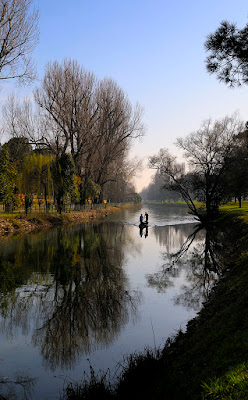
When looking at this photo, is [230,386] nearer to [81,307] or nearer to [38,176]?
[81,307]

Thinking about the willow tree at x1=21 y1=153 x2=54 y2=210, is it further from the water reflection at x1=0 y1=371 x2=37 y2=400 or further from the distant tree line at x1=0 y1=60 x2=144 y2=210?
the water reflection at x1=0 y1=371 x2=37 y2=400

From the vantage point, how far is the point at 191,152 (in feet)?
130

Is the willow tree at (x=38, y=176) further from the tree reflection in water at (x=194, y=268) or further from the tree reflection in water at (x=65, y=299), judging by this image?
the tree reflection in water at (x=194, y=268)

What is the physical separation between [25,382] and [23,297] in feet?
18.4

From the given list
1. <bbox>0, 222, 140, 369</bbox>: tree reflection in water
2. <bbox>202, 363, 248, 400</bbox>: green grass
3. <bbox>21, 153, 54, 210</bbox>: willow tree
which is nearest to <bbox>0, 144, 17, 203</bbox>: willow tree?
<bbox>21, 153, 54, 210</bbox>: willow tree

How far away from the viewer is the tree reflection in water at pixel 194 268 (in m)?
13.0

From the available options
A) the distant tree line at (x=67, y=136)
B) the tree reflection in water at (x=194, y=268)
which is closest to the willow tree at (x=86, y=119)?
the distant tree line at (x=67, y=136)

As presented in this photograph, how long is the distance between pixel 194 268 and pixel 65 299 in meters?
8.23

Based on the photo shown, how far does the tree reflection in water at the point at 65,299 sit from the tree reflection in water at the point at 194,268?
1.82 m

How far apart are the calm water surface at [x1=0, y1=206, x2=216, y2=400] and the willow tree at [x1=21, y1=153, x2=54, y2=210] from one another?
66.4 ft

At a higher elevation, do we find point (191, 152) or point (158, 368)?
point (191, 152)

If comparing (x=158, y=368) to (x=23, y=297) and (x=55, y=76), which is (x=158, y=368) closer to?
(x=23, y=297)

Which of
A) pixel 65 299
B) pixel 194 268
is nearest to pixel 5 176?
pixel 194 268

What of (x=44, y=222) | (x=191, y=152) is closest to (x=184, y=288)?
(x=44, y=222)
